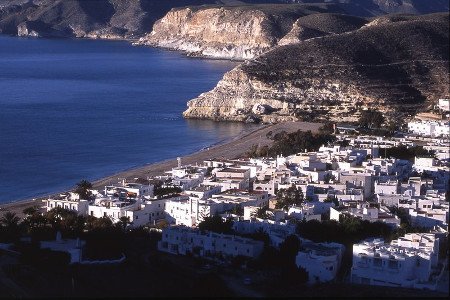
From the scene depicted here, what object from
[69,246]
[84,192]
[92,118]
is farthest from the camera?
[92,118]

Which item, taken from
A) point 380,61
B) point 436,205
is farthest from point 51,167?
point 380,61

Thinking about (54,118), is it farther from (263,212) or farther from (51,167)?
(263,212)

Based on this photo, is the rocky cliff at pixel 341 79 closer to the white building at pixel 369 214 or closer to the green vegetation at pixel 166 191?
the green vegetation at pixel 166 191

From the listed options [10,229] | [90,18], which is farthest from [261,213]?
[90,18]

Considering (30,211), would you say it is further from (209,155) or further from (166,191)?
(209,155)

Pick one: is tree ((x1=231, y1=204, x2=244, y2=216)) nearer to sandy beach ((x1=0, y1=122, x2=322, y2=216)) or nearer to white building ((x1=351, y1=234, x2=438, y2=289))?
white building ((x1=351, y1=234, x2=438, y2=289))
